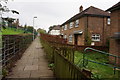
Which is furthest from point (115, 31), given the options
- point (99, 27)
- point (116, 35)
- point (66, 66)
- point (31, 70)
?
point (66, 66)

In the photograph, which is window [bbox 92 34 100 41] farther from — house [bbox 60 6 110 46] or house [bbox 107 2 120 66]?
house [bbox 107 2 120 66]

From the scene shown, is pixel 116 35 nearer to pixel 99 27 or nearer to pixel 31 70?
pixel 31 70

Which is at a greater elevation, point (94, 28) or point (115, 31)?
point (94, 28)

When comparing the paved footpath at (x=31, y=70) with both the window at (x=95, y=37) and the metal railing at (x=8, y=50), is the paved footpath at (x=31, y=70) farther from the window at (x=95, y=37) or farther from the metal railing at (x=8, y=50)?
the window at (x=95, y=37)

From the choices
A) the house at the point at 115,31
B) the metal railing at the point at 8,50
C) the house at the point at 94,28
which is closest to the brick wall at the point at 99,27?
the house at the point at 94,28

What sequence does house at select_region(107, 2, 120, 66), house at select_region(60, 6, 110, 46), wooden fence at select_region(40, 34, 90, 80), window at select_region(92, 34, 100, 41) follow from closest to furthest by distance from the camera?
wooden fence at select_region(40, 34, 90, 80)
house at select_region(107, 2, 120, 66)
house at select_region(60, 6, 110, 46)
window at select_region(92, 34, 100, 41)

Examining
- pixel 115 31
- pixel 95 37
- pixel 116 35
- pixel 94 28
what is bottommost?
pixel 95 37

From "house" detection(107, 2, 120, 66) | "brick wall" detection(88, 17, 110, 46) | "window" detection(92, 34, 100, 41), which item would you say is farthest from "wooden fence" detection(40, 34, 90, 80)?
"window" detection(92, 34, 100, 41)

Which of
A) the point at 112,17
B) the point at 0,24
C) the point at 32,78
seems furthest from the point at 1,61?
the point at 112,17

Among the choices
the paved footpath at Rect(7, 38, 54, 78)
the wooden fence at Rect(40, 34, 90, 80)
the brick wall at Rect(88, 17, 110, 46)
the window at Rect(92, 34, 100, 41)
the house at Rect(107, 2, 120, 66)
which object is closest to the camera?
the wooden fence at Rect(40, 34, 90, 80)

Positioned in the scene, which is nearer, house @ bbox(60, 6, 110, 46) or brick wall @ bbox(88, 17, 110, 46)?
house @ bbox(60, 6, 110, 46)

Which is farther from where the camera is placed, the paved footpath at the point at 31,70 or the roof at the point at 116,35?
the roof at the point at 116,35

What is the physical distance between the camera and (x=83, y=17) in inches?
734

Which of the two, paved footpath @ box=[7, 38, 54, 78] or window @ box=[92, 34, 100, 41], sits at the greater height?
window @ box=[92, 34, 100, 41]
